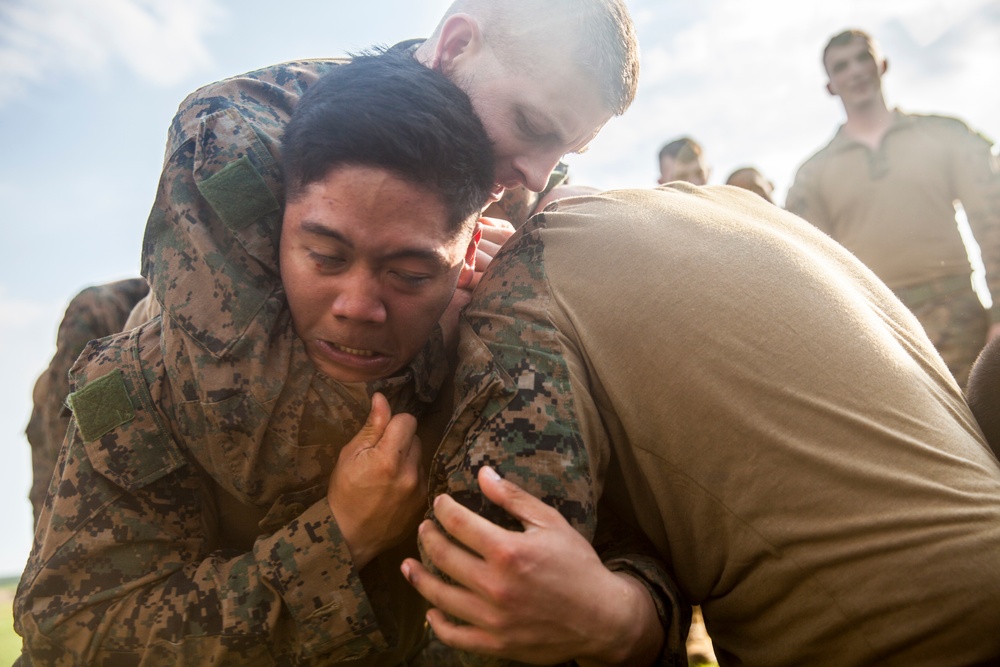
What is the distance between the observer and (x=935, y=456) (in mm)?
1628

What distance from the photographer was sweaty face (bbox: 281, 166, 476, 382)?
195 centimetres

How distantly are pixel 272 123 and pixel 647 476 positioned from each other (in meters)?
1.46

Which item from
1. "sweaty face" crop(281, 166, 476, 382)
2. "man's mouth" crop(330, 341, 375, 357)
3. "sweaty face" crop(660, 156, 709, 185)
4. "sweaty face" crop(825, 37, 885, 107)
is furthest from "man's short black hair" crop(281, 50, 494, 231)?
"sweaty face" crop(660, 156, 709, 185)

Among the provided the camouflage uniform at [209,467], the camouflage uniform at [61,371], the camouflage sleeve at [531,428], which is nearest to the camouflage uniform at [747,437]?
the camouflage sleeve at [531,428]

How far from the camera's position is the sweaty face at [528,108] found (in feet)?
9.00

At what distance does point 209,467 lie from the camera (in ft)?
6.77

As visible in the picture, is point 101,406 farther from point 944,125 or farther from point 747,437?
point 944,125

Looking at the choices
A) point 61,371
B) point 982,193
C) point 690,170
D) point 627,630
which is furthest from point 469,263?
point 690,170

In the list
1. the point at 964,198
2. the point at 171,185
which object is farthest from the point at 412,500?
the point at 964,198

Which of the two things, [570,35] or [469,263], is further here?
[570,35]

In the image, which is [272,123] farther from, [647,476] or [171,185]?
[647,476]

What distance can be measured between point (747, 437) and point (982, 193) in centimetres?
506

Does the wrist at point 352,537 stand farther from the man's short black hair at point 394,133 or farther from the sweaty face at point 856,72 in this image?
the sweaty face at point 856,72

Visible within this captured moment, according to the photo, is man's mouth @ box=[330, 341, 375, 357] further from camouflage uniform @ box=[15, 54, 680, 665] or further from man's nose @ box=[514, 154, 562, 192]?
man's nose @ box=[514, 154, 562, 192]
